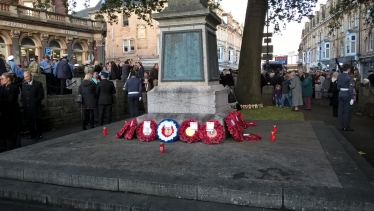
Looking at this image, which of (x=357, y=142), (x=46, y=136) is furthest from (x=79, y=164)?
(x=357, y=142)

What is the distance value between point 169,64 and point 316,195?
4920mm

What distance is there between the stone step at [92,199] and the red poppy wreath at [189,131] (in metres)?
→ 2.61

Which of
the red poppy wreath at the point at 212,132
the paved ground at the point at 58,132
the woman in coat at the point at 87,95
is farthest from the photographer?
the woman in coat at the point at 87,95

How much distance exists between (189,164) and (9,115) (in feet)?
16.5

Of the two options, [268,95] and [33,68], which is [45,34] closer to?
[33,68]

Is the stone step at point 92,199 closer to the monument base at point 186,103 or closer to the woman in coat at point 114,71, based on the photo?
the monument base at point 186,103

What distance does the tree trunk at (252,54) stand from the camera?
14.9 m

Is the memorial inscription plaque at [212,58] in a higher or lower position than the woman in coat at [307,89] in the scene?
higher

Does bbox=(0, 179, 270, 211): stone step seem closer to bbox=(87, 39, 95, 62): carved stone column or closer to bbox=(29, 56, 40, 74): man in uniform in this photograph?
bbox=(29, 56, 40, 74): man in uniform

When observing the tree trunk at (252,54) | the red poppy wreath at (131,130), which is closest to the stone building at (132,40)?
the tree trunk at (252,54)

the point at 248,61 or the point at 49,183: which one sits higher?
the point at 248,61

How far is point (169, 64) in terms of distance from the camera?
7.76 m

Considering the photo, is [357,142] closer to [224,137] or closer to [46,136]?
[224,137]

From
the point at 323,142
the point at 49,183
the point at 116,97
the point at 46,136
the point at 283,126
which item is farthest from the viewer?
the point at 116,97
